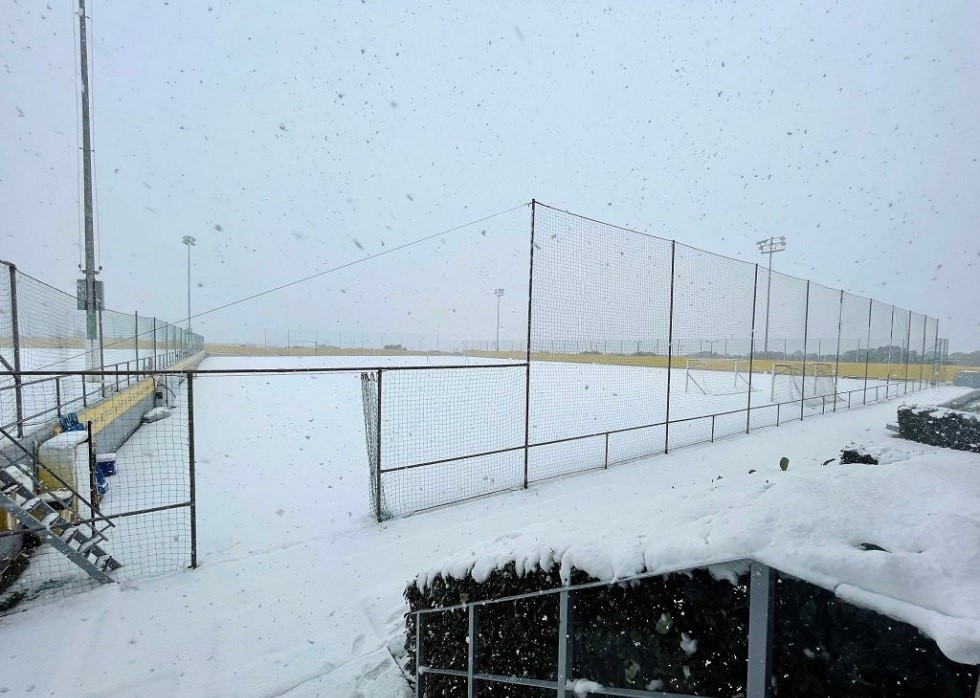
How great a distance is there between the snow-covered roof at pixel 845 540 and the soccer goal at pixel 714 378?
14980 millimetres

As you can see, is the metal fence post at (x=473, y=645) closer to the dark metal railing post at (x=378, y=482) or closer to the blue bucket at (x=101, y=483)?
the dark metal railing post at (x=378, y=482)

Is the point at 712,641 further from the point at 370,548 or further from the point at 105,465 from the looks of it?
the point at 105,465

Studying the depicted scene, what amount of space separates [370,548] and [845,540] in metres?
4.87

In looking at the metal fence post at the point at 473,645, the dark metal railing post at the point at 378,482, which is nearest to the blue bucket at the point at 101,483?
the dark metal railing post at the point at 378,482

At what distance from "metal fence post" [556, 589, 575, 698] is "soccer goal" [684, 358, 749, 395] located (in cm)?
1529

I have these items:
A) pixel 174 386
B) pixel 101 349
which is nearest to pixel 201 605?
pixel 101 349

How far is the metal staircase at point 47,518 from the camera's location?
3826 mm

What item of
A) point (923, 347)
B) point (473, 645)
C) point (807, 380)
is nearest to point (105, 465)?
point (473, 645)

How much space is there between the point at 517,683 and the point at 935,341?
37.8 metres

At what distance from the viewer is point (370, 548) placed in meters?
4.94

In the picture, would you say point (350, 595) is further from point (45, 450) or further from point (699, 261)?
→ point (699, 261)

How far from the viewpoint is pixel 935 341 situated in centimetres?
2731

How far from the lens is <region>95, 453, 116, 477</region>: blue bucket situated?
21.5 ft

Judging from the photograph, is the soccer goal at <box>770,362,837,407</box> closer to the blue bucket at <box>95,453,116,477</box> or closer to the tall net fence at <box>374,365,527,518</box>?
the tall net fence at <box>374,365,527,518</box>
